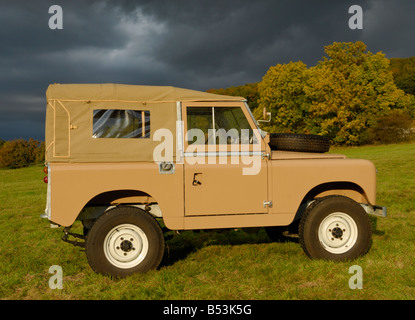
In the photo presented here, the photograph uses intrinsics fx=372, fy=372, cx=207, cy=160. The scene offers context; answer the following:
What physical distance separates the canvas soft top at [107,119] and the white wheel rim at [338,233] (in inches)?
99.6

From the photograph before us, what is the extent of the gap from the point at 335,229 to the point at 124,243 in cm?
297

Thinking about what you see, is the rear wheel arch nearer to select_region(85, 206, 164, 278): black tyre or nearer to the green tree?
select_region(85, 206, 164, 278): black tyre

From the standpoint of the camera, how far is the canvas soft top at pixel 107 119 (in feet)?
15.9

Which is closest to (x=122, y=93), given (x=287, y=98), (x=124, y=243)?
(x=124, y=243)

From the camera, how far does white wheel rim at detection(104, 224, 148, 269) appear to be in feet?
16.1

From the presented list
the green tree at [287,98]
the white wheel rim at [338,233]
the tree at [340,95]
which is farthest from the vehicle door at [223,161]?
the green tree at [287,98]

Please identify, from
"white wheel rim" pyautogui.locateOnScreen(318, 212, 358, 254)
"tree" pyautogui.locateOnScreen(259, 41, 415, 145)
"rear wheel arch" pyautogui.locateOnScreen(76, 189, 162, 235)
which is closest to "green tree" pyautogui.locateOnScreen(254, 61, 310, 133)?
"tree" pyautogui.locateOnScreen(259, 41, 415, 145)

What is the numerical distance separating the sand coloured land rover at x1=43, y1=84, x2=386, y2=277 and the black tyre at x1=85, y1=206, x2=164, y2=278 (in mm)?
13

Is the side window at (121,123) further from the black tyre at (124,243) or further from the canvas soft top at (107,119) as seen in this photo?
the black tyre at (124,243)

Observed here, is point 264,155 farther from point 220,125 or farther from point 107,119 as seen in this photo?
point 107,119

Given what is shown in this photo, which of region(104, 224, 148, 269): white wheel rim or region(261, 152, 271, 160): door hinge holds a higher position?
region(261, 152, 271, 160): door hinge

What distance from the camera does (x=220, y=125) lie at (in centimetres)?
533
